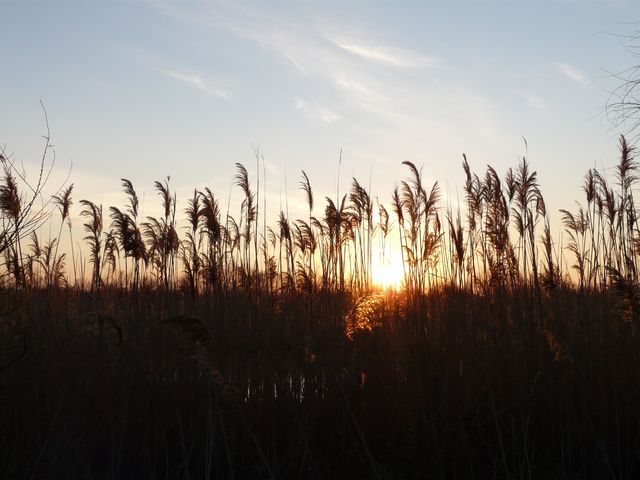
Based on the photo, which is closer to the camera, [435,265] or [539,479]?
[539,479]

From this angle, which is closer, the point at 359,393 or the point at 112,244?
the point at 359,393

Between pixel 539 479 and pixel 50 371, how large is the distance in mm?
3387

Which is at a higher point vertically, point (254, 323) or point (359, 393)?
point (254, 323)

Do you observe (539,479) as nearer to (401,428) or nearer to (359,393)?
(401,428)

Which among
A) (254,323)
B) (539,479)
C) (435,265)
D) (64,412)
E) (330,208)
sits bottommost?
(539,479)

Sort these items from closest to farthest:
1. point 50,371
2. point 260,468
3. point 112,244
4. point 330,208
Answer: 1. point 260,468
2. point 50,371
3. point 330,208
4. point 112,244

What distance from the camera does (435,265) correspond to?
8.55m

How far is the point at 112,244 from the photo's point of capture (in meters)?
12.0

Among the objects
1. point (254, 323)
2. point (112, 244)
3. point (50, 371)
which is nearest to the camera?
point (50, 371)

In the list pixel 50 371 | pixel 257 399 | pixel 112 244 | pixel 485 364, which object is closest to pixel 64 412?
pixel 50 371

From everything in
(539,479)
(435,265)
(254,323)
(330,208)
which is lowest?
(539,479)

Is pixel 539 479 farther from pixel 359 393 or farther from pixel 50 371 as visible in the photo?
pixel 50 371

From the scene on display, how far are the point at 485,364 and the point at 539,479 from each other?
3.90ft

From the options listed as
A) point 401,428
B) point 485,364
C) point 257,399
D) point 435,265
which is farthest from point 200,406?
point 435,265
